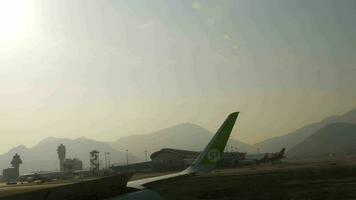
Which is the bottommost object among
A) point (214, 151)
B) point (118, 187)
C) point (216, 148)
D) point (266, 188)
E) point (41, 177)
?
point (266, 188)

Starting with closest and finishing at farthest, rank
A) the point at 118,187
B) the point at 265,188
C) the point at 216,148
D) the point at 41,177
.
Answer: the point at 118,187
the point at 216,148
the point at 265,188
the point at 41,177

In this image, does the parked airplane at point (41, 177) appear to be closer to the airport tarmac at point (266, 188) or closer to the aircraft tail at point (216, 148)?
the airport tarmac at point (266, 188)

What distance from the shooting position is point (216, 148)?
17.4 meters

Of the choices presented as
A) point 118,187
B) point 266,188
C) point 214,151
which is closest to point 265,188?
point 266,188

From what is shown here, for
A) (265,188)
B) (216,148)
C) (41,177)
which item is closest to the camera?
(216,148)

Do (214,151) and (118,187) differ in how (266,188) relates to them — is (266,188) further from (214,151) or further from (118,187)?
(118,187)

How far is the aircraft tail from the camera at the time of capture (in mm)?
17188

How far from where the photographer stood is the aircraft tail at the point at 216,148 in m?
17.2

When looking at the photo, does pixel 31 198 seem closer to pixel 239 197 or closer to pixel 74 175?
pixel 239 197

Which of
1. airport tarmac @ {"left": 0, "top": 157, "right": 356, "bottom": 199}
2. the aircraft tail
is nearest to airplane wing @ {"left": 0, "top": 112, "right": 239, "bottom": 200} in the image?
the aircraft tail

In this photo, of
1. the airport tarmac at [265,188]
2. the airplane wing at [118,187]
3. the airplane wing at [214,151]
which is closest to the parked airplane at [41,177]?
the airport tarmac at [265,188]

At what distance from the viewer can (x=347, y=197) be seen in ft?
109

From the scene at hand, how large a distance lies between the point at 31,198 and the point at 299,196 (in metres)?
29.8

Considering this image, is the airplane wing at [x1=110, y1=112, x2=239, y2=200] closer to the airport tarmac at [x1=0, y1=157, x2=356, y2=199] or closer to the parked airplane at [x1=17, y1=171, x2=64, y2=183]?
the airport tarmac at [x1=0, y1=157, x2=356, y2=199]
